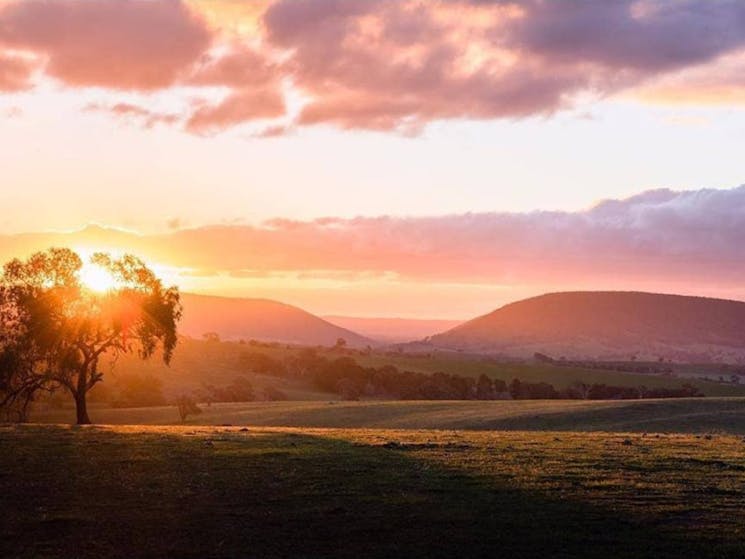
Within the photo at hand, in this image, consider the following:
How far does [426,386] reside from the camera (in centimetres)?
13938

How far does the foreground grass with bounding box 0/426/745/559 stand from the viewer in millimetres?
20172

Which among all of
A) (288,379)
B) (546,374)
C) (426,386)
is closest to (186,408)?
(426,386)

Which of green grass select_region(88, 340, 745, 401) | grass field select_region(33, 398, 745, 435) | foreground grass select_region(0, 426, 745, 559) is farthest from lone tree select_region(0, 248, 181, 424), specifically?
green grass select_region(88, 340, 745, 401)

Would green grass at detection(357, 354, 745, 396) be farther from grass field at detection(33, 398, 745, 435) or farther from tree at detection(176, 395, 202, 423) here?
tree at detection(176, 395, 202, 423)

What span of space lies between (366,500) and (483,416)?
4380 centimetres

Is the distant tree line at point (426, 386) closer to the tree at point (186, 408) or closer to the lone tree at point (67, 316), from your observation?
the tree at point (186, 408)

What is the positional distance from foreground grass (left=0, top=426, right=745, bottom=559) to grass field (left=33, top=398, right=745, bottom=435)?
23.4 meters

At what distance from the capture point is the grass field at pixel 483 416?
2360 inches

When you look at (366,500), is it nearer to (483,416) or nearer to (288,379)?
(483,416)

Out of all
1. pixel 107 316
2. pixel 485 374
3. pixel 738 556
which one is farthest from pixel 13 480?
pixel 485 374

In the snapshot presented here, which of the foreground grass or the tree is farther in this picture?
the tree

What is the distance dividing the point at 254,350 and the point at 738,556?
154 m

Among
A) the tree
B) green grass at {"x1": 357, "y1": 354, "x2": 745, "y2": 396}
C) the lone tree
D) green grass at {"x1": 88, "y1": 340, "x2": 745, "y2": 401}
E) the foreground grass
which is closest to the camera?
the foreground grass

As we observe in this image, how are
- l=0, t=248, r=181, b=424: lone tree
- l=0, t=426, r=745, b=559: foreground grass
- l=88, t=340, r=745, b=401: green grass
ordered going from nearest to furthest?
l=0, t=426, r=745, b=559: foreground grass, l=0, t=248, r=181, b=424: lone tree, l=88, t=340, r=745, b=401: green grass
